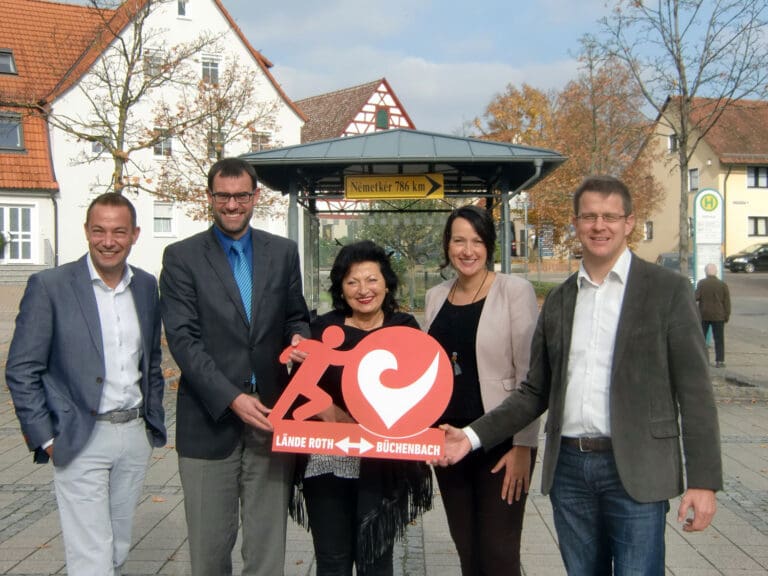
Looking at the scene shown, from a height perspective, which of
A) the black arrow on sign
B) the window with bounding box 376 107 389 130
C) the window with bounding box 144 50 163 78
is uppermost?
the window with bounding box 376 107 389 130

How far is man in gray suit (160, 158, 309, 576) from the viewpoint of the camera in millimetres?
2977

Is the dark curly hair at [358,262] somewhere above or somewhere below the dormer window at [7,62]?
below

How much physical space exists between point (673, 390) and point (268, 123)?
1890 centimetres

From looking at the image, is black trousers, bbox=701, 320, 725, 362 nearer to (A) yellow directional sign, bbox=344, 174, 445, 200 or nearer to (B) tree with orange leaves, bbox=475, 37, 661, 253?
(A) yellow directional sign, bbox=344, 174, 445, 200

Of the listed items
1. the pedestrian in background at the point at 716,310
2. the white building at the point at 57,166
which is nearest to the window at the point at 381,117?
the white building at the point at 57,166

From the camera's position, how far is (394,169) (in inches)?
373

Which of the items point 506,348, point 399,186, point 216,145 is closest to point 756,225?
point 216,145

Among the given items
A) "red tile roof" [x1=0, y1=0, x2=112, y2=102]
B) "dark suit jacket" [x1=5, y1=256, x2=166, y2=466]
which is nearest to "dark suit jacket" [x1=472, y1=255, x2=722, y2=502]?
"dark suit jacket" [x1=5, y1=256, x2=166, y2=466]

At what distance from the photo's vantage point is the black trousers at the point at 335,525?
318 centimetres

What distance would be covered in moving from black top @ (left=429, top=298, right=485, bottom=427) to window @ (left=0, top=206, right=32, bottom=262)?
98.0ft

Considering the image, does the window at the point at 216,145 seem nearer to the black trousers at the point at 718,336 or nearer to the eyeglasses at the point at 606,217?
the black trousers at the point at 718,336

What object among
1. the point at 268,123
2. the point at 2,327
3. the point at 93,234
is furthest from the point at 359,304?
the point at 268,123

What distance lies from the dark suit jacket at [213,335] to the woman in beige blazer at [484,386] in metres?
0.76

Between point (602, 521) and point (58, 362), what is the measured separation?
224cm
